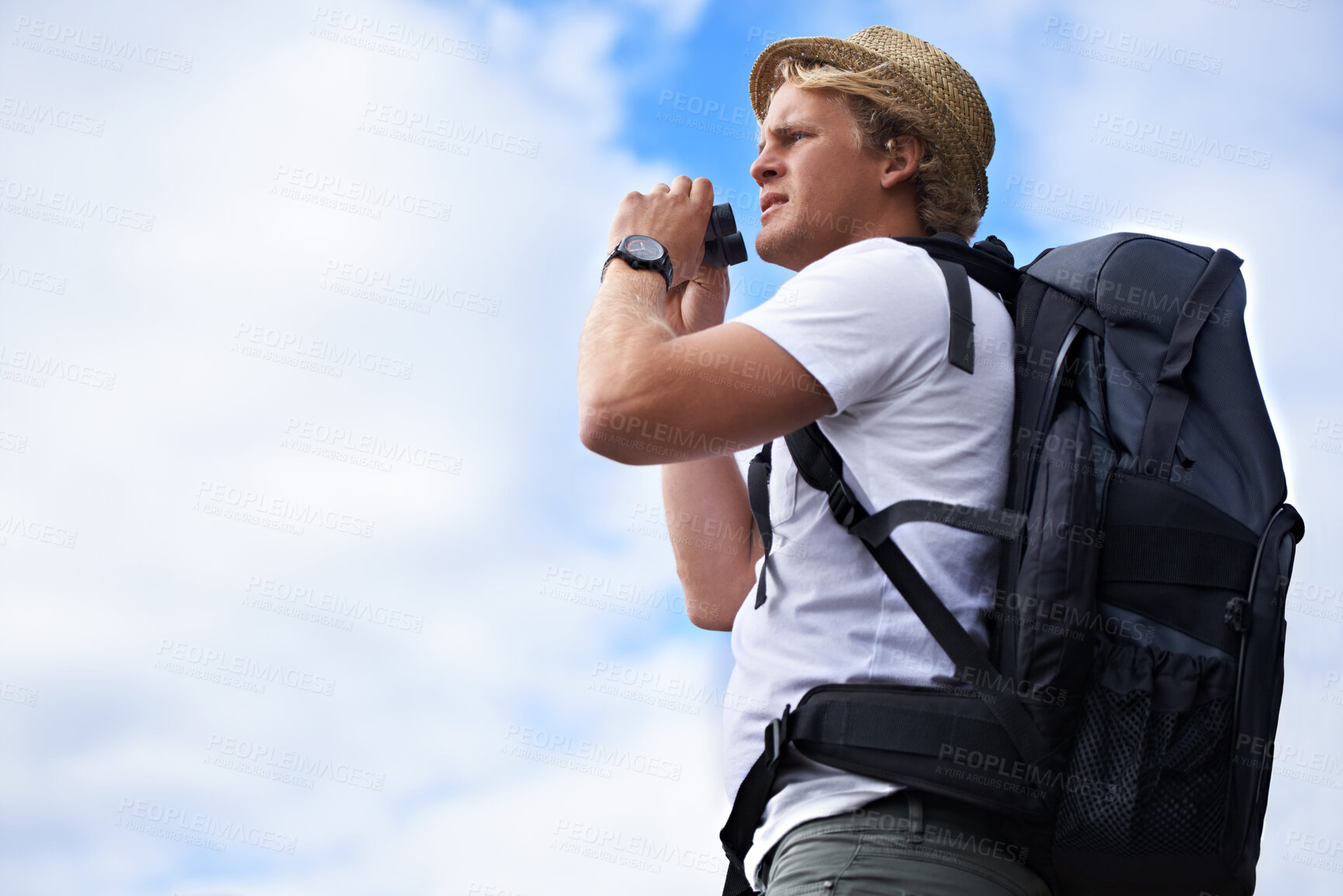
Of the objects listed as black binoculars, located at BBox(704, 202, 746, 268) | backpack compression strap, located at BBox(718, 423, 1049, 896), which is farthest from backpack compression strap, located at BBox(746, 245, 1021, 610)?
black binoculars, located at BBox(704, 202, 746, 268)

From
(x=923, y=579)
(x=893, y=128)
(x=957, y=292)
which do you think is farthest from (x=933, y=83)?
(x=923, y=579)

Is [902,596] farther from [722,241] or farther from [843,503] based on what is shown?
[722,241]

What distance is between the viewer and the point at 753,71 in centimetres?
322

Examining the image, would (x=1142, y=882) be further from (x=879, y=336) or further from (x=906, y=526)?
(x=879, y=336)

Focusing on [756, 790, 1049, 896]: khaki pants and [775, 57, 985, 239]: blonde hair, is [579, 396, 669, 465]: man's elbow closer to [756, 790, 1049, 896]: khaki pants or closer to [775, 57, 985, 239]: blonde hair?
[756, 790, 1049, 896]: khaki pants

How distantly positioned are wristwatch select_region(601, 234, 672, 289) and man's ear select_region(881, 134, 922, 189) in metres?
0.68

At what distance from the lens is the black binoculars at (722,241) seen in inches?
114

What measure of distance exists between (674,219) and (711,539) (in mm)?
880

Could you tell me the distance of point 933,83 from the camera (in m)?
2.85

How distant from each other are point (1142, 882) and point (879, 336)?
1022mm

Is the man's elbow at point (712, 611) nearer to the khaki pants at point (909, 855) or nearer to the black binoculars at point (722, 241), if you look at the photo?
the black binoculars at point (722, 241)

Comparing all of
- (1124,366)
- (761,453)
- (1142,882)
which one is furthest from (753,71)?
(1142,882)

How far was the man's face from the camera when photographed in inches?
108

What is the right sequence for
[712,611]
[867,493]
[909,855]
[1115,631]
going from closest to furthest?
[909,855] < [1115,631] < [867,493] < [712,611]
